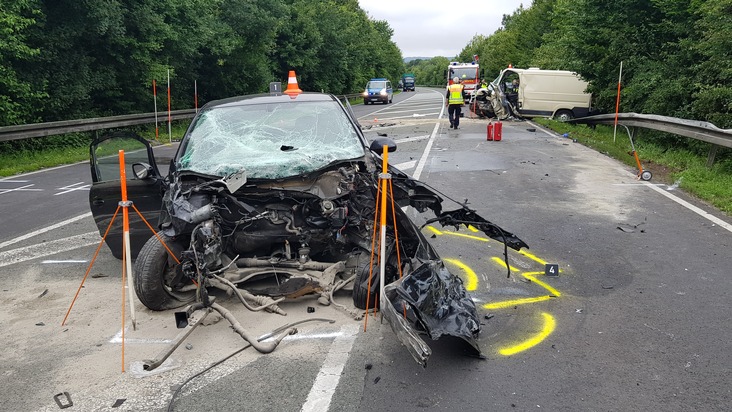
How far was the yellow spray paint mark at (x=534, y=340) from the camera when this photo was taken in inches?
167

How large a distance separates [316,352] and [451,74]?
38.3m

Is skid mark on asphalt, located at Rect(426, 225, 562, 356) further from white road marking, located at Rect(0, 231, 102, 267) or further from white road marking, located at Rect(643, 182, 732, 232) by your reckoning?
white road marking, located at Rect(0, 231, 102, 267)

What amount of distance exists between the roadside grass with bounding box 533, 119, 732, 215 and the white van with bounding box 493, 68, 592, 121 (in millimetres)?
4351

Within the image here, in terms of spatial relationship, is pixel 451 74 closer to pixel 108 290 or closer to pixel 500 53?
pixel 500 53

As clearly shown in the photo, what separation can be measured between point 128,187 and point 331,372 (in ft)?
9.71

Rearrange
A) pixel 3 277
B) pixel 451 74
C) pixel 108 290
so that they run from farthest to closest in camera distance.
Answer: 1. pixel 451 74
2. pixel 3 277
3. pixel 108 290

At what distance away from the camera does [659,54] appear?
17.1 m

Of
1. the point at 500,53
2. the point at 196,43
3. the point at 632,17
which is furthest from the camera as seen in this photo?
the point at 500,53

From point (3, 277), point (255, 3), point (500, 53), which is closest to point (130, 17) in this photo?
point (255, 3)

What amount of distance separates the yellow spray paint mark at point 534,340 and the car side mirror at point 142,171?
363 centimetres

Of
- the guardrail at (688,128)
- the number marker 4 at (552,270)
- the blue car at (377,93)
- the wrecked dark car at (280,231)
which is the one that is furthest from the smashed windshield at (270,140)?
the blue car at (377,93)

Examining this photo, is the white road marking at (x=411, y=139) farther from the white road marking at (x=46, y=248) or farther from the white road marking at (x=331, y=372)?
the white road marking at (x=331, y=372)

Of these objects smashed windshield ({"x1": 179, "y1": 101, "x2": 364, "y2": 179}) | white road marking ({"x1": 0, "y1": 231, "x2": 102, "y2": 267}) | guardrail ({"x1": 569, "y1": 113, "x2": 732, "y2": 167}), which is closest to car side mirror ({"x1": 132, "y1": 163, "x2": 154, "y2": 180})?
smashed windshield ({"x1": 179, "y1": 101, "x2": 364, "y2": 179})

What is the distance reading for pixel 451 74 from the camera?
40688 millimetres
